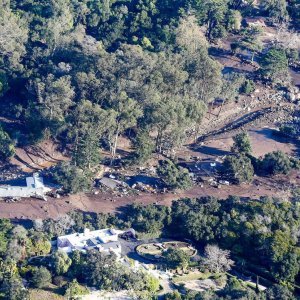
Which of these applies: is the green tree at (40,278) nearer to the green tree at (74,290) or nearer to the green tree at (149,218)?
the green tree at (74,290)

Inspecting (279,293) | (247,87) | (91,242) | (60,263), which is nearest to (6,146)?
(91,242)

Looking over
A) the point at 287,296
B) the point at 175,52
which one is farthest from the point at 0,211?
the point at 175,52

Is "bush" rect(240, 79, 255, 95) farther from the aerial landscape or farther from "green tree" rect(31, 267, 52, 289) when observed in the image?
"green tree" rect(31, 267, 52, 289)

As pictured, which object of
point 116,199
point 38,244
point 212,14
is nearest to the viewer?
point 38,244

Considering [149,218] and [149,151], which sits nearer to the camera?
[149,218]

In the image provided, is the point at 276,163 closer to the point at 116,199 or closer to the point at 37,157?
the point at 116,199

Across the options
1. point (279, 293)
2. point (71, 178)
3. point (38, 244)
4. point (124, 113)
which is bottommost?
point (279, 293)

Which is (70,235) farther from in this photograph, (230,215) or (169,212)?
(230,215)
